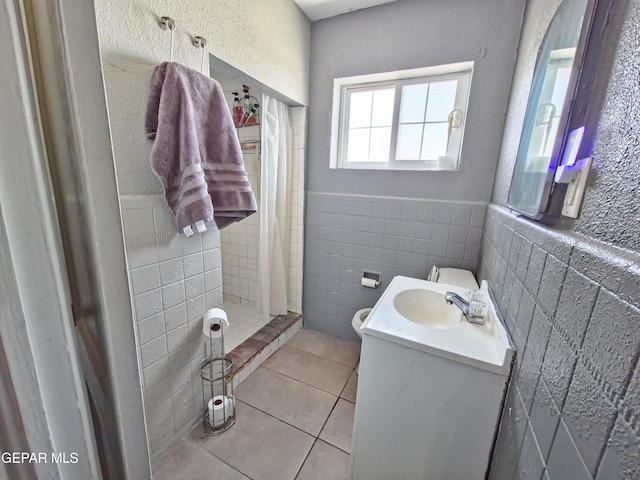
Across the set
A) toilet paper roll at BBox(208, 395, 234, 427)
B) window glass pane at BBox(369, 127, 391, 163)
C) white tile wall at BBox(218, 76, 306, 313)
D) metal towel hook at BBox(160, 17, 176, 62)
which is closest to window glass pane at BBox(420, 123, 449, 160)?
window glass pane at BBox(369, 127, 391, 163)

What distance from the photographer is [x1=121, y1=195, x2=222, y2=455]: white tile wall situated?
98 cm

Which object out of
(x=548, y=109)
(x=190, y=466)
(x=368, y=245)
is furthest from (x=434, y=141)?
(x=190, y=466)

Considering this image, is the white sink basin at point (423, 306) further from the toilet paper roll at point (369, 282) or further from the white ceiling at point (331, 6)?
the white ceiling at point (331, 6)

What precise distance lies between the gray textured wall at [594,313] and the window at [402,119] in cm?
115

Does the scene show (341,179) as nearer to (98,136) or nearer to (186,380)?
(186,380)

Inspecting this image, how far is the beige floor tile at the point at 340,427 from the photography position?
50.3 inches

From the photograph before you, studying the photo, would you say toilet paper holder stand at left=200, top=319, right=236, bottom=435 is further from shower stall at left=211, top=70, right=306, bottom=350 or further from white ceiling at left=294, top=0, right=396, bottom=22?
white ceiling at left=294, top=0, right=396, bottom=22

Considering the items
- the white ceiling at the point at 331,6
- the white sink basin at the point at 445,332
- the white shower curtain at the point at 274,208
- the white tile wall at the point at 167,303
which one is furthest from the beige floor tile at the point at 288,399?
the white ceiling at the point at 331,6

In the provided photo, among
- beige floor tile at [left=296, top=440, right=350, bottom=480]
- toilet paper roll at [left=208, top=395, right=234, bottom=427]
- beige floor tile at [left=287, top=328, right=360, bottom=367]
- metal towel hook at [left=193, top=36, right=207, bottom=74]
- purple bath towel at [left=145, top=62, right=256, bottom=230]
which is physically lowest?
beige floor tile at [left=296, top=440, right=350, bottom=480]

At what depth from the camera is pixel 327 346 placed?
2.00 m

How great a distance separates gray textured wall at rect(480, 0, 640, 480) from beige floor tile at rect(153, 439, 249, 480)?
44.1 inches

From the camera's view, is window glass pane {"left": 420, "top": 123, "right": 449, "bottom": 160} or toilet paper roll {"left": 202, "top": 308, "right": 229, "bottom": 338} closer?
toilet paper roll {"left": 202, "top": 308, "right": 229, "bottom": 338}

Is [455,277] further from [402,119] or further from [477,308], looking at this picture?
[402,119]

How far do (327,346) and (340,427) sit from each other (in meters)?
0.67
